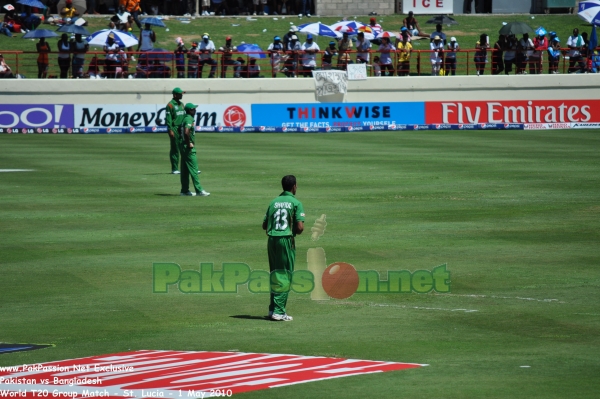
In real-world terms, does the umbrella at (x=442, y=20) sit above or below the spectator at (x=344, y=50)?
above

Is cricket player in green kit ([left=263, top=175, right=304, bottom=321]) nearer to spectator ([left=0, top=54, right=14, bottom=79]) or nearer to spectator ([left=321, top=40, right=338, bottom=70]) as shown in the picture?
spectator ([left=0, top=54, right=14, bottom=79])

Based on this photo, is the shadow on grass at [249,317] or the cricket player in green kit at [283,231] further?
the shadow on grass at [249,317]

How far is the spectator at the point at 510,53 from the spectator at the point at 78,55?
19.8 m

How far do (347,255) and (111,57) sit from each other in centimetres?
2971

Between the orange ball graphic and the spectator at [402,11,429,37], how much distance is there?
37593mm

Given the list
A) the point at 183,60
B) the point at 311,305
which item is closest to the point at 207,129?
the point at 183,60

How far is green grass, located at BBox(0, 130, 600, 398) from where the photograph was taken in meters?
11.7

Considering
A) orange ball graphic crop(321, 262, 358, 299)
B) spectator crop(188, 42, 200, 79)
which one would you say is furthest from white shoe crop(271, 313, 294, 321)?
spectator crop(188, 42, 200, 79)

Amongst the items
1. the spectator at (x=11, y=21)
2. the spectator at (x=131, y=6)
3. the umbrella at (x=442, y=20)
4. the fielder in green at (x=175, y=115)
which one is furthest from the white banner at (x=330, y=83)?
the fielder in green at (x=175, y=115)

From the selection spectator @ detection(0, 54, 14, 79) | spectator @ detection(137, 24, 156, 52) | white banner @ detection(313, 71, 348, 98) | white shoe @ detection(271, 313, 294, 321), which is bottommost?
white shoe @ detection(271, 313, 294, 321)

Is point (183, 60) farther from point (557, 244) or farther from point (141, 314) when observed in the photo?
point (141, 314)

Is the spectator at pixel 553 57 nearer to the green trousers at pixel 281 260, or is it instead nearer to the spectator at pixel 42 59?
the spectator at pixel 42 59

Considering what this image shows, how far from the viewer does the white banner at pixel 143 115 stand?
4344cm

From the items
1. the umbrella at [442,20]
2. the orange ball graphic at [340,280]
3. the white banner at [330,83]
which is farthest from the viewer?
the umbrella at [442,20]
